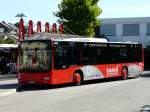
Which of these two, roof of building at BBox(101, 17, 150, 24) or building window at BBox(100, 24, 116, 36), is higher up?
roof of building at BBox(101, 17, 150, 24)

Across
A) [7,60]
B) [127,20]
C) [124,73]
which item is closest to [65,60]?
[124,73]

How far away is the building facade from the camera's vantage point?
76.4 meters

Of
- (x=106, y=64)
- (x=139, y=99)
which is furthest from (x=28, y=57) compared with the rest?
(x=139, y=99)

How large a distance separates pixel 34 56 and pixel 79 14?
2263 cm

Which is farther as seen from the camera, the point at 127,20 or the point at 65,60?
the point at 127,20

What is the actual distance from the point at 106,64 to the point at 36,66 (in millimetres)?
6141

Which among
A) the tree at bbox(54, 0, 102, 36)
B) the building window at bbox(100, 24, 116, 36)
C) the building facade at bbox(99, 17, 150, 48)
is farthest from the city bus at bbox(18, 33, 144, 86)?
the building window at bbox(100, 24, 116, 36)

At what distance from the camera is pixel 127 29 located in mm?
78000

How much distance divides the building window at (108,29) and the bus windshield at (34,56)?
2148 inches

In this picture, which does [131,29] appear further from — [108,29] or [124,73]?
[124,73]

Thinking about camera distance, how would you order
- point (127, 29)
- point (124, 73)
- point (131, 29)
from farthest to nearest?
point (127, 29), point (131, 29), point (124, 73)

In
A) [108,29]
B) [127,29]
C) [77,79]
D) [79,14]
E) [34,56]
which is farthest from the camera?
[108,29]

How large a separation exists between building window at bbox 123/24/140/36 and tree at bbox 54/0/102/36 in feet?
102

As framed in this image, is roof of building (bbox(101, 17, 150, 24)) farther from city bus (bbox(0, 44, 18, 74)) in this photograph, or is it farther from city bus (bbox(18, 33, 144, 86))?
city bus (bbox(18, 33, 144, 86))
